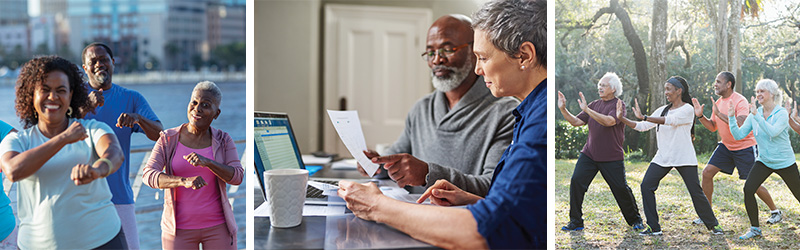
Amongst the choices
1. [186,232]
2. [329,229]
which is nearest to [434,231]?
[329,229]

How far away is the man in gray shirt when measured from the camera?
1.90 metres

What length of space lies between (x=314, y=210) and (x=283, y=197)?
174mm

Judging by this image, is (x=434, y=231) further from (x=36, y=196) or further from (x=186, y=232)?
(x=36, y=196)

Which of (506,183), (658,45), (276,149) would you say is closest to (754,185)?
(658,45)

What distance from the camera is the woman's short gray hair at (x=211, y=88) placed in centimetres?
129

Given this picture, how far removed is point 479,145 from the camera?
1.95 meters

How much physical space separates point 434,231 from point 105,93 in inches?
35.4

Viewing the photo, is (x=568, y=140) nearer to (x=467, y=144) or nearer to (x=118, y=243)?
(x=467, y=144)

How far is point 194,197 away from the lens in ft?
4.24

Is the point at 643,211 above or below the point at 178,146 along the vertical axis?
below

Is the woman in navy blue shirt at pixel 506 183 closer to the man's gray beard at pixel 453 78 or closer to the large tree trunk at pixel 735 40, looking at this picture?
the man's gray beard at pixel 453 78

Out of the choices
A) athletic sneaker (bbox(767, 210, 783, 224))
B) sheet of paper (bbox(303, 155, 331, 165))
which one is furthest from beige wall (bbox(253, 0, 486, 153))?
athletic sneaker (bbox(767, 210, 783, 224))

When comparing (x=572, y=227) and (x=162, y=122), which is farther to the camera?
(x=572, y=227)

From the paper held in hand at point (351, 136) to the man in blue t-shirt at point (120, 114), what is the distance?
18.7 inches
